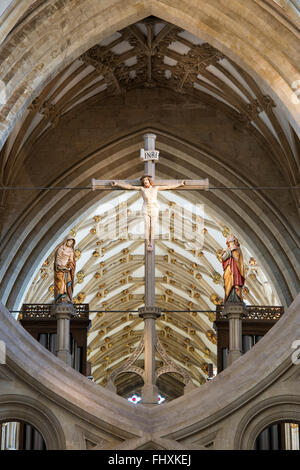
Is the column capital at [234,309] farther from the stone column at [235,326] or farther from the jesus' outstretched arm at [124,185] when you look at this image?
the jesus' outstretched arm at [124,185]

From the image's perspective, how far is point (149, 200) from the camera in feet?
39.0

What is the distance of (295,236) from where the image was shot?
58.8 feet

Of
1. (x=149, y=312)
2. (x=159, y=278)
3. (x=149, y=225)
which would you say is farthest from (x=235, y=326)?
(x=159, y=278)

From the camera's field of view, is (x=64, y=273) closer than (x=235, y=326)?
No

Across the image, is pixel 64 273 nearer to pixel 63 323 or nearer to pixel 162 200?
pixel 63 323

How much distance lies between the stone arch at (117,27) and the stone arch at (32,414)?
128 inches

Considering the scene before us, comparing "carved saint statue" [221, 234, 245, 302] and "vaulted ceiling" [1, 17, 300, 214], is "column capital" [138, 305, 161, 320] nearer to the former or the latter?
"carved saint statue" [221, 234, 245, 302]

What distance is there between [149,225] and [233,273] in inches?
63.2

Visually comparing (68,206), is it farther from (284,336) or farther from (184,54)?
(284,336)

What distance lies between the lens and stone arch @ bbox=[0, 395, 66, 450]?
35.2ft

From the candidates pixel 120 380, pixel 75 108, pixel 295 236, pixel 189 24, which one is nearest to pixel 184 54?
pixel 75 108

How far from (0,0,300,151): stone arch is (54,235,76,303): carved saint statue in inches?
73.6

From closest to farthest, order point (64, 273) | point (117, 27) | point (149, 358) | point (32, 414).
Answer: point (32, 414)
point (149, 358)
point (117, 27)
point (64, 273)

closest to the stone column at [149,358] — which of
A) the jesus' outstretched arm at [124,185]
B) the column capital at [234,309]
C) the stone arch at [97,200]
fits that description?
the column capital at [234,309]
